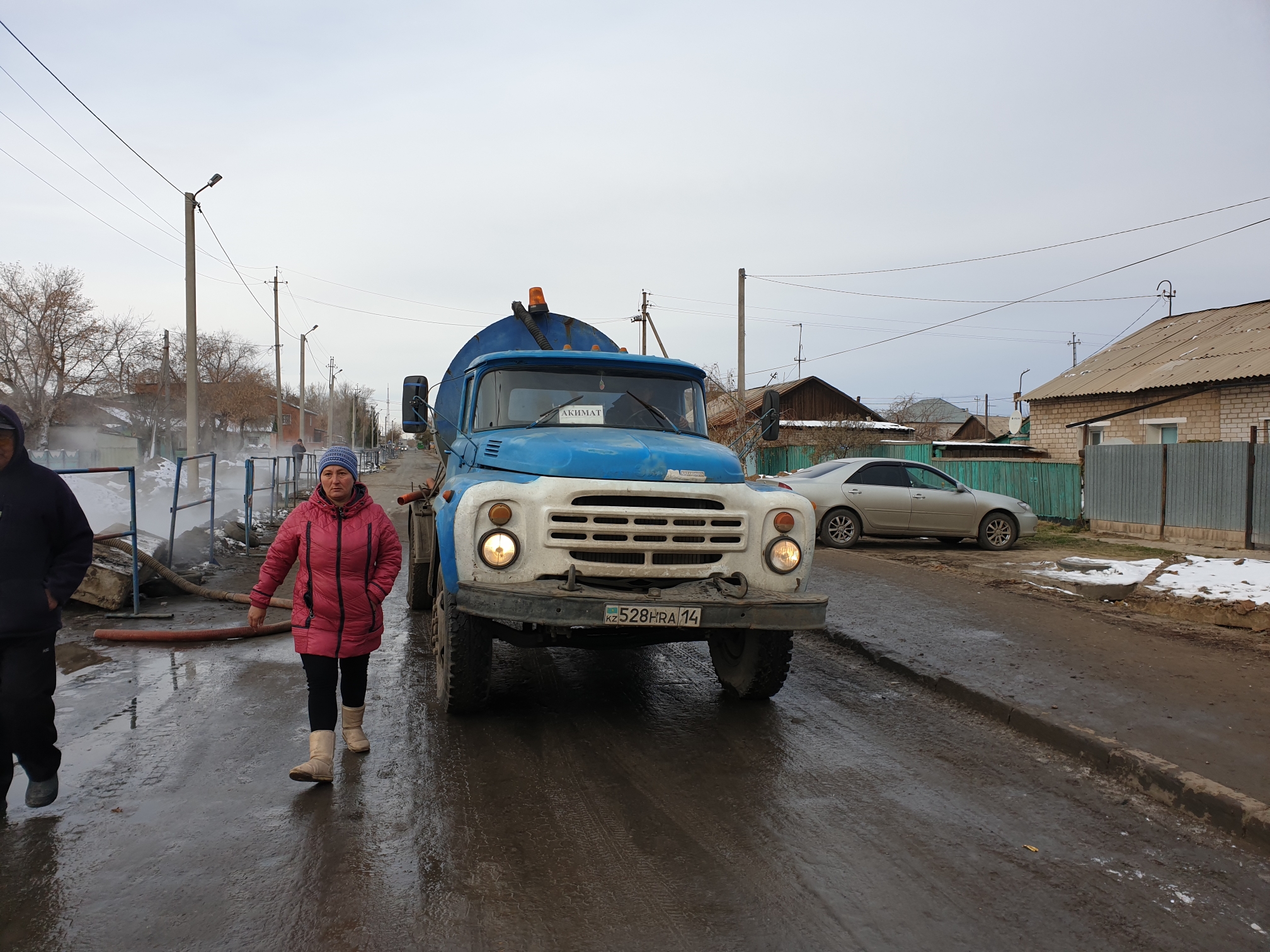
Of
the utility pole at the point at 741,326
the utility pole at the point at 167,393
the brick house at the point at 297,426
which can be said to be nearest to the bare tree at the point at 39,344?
the utility pole at the point at 167,393

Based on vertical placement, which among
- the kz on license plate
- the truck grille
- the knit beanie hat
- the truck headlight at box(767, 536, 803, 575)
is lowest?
the kz on license plate

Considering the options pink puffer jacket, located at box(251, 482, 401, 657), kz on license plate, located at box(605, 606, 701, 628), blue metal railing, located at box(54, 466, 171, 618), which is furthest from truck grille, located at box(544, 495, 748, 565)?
blue metal railing, located at box(54, 466, 171, 618)

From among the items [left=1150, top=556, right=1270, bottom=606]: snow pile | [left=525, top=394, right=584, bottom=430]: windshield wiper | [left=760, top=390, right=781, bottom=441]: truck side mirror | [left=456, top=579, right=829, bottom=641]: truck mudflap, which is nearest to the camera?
[left=456, top=579, right=829, bottom=641]: truck mudflap

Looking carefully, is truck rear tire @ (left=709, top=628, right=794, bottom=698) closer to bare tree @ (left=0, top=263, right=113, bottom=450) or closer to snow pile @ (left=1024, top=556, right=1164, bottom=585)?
snow pile @ (left=1024, top=556, right=1164, bottom=585)

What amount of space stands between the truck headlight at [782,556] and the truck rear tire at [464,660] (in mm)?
1729

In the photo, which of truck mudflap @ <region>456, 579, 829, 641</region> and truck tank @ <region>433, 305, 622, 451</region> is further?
truck tank @ <region>433, 305, 622, 451</region>

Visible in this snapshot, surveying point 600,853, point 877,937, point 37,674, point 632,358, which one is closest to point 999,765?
point 877,937

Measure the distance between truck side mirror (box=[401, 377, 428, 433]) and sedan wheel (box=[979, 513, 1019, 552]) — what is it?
35.7 ft

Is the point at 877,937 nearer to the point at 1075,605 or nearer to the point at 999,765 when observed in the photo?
the point at 999,765

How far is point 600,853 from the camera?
3561mm

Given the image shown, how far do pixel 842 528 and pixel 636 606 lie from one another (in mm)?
10576

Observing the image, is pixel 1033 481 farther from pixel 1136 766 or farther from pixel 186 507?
pixel 186 507

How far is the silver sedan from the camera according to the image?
47.8 ft

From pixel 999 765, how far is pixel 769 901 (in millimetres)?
2196
